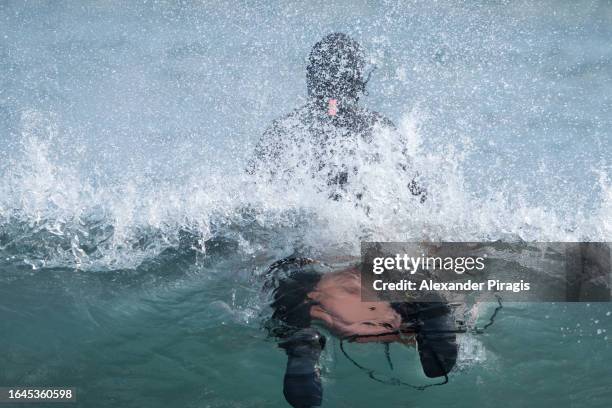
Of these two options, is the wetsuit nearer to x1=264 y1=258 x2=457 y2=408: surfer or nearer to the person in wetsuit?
the person in wetsuit

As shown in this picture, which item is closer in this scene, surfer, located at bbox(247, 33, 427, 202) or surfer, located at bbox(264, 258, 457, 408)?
surfer, located at bbox(264, 258, 457, 408)

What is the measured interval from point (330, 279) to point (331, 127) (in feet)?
5.83

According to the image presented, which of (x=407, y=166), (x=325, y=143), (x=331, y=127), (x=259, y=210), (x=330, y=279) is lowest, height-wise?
(x=330, y=279)

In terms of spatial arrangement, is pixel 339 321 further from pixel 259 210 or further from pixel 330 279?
pixel 259 210

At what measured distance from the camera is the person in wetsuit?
3.96m

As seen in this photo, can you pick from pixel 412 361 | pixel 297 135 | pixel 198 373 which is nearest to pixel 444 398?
pixel 412 361

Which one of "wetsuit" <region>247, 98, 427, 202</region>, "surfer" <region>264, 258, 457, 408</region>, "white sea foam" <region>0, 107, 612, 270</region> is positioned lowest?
"surfer" <region>264, 258, 457, 408</region>

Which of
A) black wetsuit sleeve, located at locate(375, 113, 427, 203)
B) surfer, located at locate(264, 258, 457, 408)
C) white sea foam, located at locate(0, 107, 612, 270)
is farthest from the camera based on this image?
black wetsuit sleeve, located at locate(375, 113, 427, 203)

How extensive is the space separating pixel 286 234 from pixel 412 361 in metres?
1.65

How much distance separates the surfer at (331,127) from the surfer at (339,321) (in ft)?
4.07

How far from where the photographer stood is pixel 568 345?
5.61 metres

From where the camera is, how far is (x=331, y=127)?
558 cm

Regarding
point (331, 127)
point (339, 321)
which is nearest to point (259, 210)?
point (331, 127)

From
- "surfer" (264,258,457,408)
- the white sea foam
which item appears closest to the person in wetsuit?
"surfer" (264,258,457,408)
